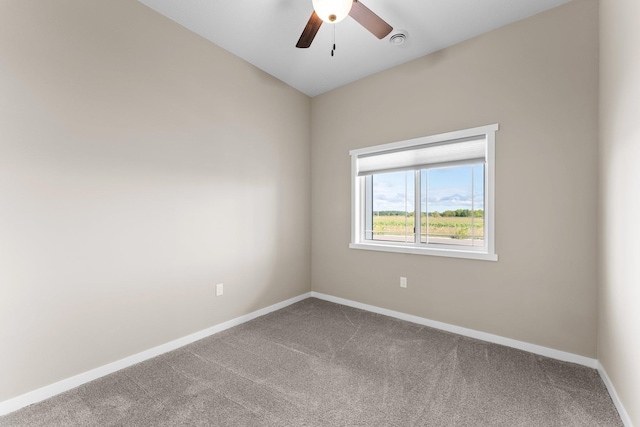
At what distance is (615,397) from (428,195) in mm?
2027

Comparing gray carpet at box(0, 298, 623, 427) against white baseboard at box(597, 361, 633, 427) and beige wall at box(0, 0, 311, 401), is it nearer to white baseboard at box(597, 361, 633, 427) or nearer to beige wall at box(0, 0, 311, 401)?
white baseboard at box(597, 361, 633, 427)

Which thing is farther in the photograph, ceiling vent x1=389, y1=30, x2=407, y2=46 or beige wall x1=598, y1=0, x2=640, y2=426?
ceiling vent x1=389, y1=30, x2=407, y2=46

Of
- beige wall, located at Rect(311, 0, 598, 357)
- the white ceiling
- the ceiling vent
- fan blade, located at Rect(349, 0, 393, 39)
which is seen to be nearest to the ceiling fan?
fan blade, located at Rect(349, 0, 393, 39)

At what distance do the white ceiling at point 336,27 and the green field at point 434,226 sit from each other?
1.75 meters

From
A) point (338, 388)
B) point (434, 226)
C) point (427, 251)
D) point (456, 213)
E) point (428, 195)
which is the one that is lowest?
point (338, 388)

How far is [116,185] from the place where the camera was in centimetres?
212

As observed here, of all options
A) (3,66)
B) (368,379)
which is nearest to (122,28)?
(3,66)

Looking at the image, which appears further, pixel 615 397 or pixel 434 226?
pixel 434 226

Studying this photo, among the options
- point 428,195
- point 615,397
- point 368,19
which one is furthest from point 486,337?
point 368,19

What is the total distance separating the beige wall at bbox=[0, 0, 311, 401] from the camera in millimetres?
1734

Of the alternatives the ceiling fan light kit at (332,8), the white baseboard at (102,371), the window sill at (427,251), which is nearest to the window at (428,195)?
the window sill at (427,251)

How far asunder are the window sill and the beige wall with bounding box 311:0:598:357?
7 cm

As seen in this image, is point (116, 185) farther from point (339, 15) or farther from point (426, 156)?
point (426, 156)

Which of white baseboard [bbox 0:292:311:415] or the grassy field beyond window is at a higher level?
the grassy field beyond window
